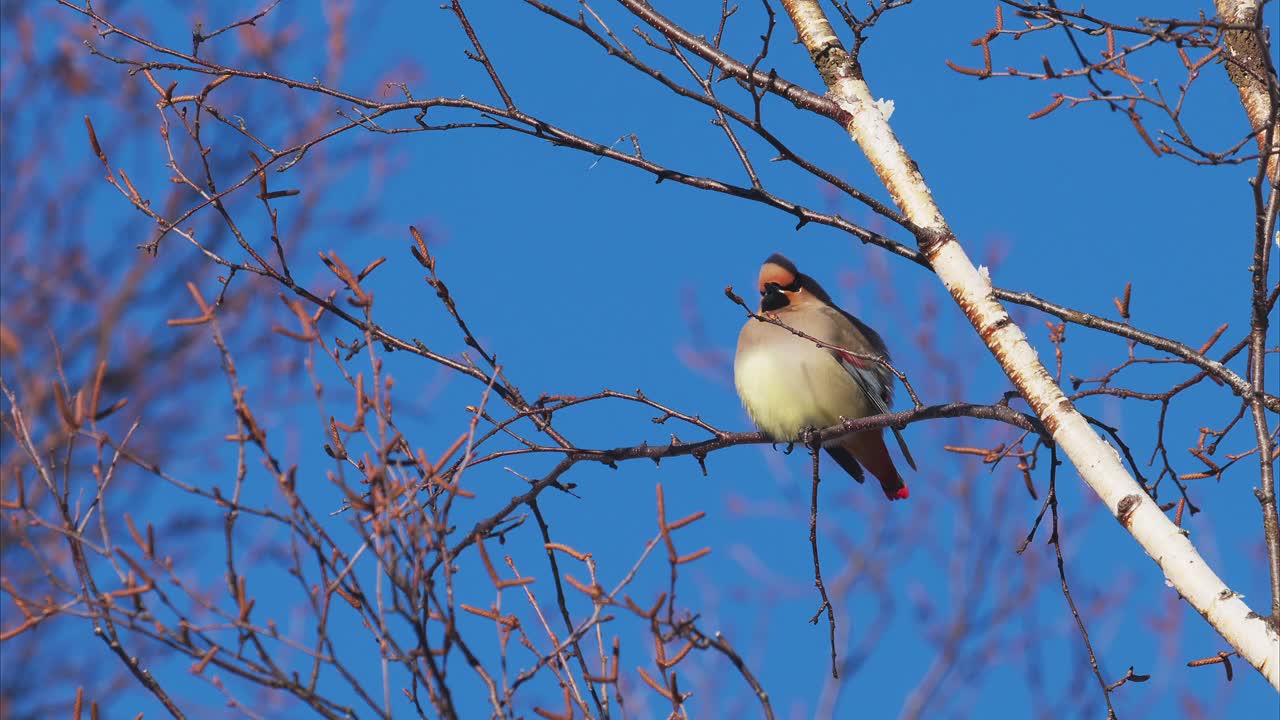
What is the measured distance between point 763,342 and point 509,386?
1.85 metres

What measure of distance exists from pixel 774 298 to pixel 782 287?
0.17ft

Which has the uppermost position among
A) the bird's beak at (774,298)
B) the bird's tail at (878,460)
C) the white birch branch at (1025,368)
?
the bird's beak at (774,298)

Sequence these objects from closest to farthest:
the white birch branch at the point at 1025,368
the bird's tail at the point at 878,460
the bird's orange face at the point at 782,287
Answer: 1. the white birch branch at the point at 1025,368
2. the bird's tail at the point at 878,460
3. the bird's orange face at the point at 782,287

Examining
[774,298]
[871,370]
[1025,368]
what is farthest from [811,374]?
[1025,368]

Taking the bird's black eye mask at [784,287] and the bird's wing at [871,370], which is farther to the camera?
the bird's black eye mask at [784,287]

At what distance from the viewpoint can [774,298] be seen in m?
5.48

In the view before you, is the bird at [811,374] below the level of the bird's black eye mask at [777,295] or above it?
below

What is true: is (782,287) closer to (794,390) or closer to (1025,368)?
(794,390)

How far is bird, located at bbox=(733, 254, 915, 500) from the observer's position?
4.95m

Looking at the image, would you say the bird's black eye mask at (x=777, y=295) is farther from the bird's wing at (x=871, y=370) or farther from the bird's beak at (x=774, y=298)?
the bird's wing at (x=871, y=370)

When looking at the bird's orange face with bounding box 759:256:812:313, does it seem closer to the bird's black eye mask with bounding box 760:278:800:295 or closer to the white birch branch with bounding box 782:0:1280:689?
the bird's black eye mask with bounding box 760:278:800:295

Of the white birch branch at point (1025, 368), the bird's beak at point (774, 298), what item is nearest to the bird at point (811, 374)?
the bird's beak at point (774, 298)

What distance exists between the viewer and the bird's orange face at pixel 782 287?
5.46 metres

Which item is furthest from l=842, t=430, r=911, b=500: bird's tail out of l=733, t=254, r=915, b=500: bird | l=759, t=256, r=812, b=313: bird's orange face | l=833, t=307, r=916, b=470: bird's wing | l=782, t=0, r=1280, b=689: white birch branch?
l=782, t=0, r=1280, b=689: white birch branch
